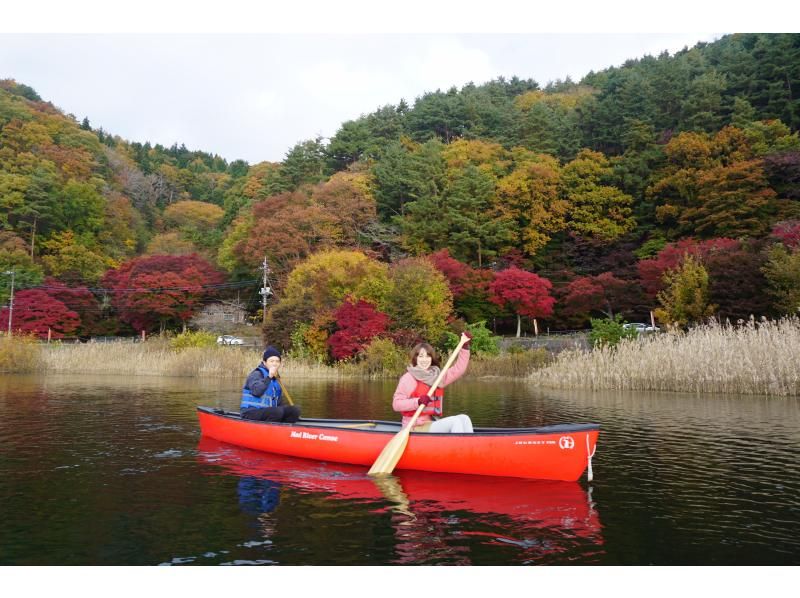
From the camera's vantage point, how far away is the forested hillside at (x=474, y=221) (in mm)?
28922

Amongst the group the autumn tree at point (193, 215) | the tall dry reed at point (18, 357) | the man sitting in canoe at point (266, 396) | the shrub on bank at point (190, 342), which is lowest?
the man sitting in canoe at point (266, 396)

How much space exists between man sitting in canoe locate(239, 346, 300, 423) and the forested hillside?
16.6 metres

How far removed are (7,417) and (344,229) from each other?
1318 inches

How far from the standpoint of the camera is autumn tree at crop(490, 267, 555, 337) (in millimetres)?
34156

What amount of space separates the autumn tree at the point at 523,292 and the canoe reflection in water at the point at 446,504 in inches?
1020

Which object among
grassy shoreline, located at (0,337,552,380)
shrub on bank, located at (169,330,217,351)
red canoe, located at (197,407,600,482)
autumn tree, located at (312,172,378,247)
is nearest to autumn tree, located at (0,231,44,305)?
grassy shoreline, located at (0,337,552,380)

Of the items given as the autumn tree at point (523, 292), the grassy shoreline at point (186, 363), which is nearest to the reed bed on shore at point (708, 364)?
the grassy shoreline at point (186, 363)

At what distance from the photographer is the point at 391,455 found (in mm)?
8203

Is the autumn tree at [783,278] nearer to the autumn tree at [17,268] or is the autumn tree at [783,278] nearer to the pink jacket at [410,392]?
the pink jacket at [410,392]

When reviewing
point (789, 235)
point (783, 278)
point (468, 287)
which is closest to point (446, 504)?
point (783, 278)

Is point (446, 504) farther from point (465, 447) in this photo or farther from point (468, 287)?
point (468, 287)

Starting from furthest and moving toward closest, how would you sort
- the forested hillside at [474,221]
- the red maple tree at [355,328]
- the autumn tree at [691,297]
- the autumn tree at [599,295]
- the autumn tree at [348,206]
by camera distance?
the autumn tree at [348,206] < the autumn tree at [599,295] < the forested hillside at [474,221] < the red maple tree at [355,328] < the autumn tree at [691,297]

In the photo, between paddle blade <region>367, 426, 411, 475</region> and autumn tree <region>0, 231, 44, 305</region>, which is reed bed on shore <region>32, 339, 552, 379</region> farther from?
autumn tree <region>0, 231, 44, 305</region>

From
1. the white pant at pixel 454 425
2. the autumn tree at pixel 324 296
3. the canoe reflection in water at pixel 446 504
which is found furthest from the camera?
the autumn tree at pixel 324 296
